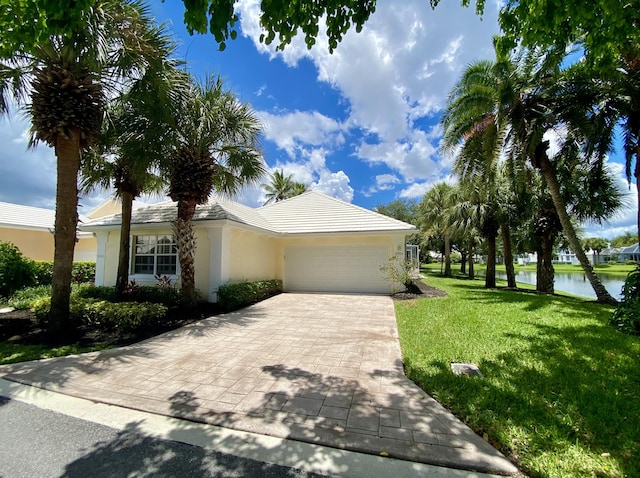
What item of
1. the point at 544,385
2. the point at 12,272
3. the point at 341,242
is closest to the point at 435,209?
the point at 341,242

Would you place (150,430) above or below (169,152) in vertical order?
below

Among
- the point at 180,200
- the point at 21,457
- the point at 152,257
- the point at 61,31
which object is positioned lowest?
the point at 21,457

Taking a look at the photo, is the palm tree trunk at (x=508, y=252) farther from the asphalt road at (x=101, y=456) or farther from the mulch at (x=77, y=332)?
the asphalt road at (x=101, y=456)

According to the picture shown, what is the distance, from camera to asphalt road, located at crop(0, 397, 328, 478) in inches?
102

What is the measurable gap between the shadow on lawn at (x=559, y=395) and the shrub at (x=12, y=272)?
13.1 m

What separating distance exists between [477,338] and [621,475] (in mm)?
3882

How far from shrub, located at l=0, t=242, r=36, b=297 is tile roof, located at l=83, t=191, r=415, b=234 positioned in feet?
7.97

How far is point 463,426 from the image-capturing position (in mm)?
3207

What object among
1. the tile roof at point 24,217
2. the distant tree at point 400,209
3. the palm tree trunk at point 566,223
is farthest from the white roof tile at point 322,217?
the distant tree at point 400,209

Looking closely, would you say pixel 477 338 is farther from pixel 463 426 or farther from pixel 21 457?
pixel 21 457

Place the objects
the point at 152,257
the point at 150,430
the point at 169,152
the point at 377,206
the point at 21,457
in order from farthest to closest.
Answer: the point at 377,206 → the point at 152,257 → the point at 169,152 → the point at 150,430 → the point at 21,457

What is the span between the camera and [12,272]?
32.5ft

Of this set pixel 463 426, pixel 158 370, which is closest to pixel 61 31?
pixel 158 370

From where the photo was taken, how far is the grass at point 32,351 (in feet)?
17.6
